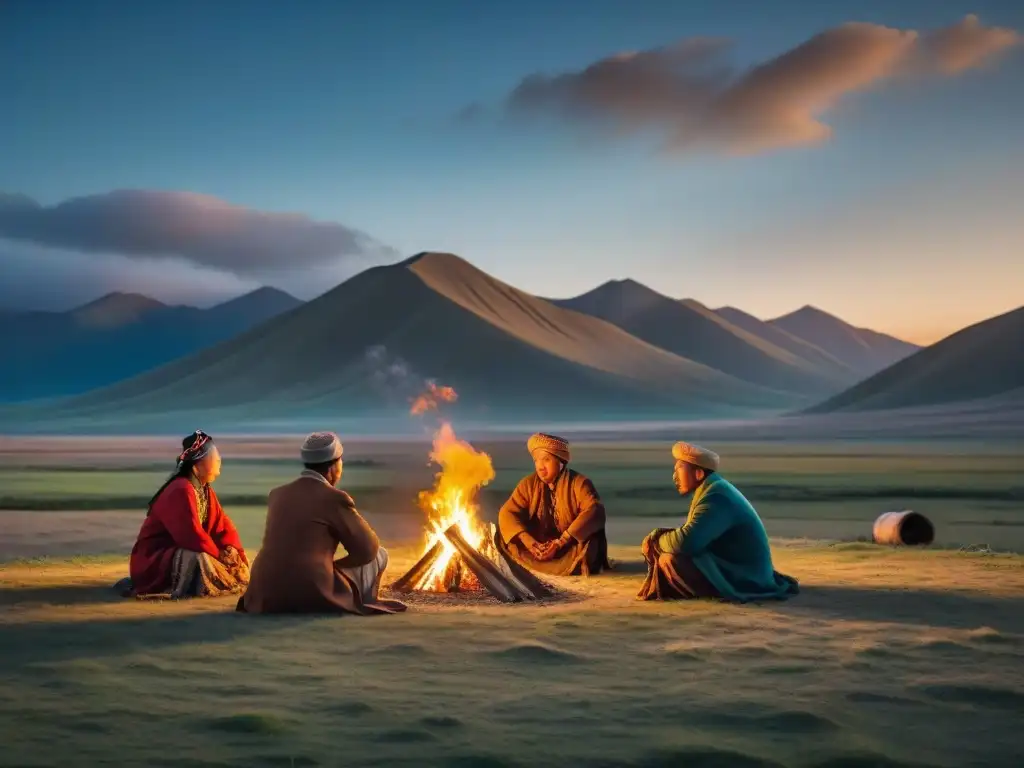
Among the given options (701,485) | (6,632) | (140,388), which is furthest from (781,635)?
(140,388)

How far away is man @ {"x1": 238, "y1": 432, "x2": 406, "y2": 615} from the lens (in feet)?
26.1

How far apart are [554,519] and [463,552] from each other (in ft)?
5.61

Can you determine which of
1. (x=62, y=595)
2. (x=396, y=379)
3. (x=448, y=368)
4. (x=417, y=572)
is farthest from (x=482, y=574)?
(x=448, y=368)

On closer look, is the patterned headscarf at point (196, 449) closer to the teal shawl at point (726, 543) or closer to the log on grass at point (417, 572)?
the log on grass at point (417, 572)

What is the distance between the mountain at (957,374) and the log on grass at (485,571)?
107877mm

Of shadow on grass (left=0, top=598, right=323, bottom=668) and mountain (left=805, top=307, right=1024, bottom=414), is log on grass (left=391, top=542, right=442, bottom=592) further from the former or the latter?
mountain (left=805, top=307, right=1024, bottom=414)

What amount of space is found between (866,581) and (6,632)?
6854 millimetres

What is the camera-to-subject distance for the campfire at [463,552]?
9.11 meters

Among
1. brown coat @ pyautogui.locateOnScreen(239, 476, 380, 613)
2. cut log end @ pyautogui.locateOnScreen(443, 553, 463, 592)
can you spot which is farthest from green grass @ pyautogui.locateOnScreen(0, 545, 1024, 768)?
cut log end @ pyautogui.locateOnScreen(443, 553, 463, 592)

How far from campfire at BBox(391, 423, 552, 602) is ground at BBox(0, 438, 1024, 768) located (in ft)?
1.17

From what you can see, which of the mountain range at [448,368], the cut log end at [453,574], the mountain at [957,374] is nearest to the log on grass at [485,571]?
the cut log end at [453,574]

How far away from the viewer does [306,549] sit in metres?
7.91

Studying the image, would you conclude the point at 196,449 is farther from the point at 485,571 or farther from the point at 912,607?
the point at 912,607

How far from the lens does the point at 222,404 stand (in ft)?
471
